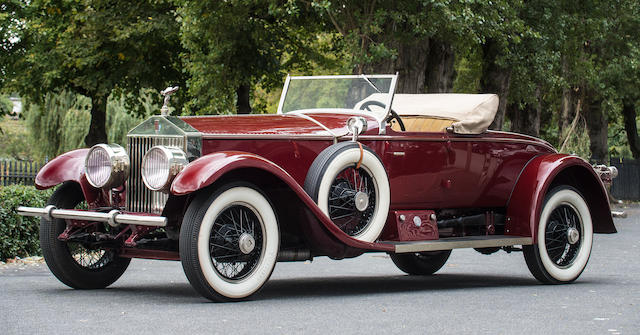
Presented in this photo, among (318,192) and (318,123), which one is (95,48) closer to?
(318,123)

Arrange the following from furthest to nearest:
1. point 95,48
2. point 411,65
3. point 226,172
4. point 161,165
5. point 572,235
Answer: point 95,48, point 411,65, point 572,235, point 161,165, point 226,172

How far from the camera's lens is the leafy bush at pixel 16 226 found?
34.8 feet

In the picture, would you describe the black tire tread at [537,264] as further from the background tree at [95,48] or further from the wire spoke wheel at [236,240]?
the background tree at [95,48]

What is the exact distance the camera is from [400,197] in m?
8.38

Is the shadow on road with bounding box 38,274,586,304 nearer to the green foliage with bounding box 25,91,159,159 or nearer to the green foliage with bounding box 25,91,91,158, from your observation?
the green foliage with bounding box 25,91,159,159

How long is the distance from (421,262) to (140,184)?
12.1 feet

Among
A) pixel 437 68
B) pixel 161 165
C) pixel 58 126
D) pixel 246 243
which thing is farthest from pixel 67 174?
pixel 58 126

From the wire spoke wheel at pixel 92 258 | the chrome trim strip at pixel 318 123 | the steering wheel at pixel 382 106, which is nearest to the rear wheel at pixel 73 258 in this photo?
the wire spoke wheel at pixel 92 258

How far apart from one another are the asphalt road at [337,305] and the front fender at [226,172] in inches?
25.1

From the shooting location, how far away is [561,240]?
923cm

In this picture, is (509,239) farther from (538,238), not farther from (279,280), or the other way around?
(279,280)

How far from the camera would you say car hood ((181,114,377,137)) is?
299 inches

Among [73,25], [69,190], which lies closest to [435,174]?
[69,190]

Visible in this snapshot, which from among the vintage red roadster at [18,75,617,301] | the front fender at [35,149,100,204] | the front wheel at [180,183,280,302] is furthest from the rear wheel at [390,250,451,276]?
the front fender at [35,149,100,204]
